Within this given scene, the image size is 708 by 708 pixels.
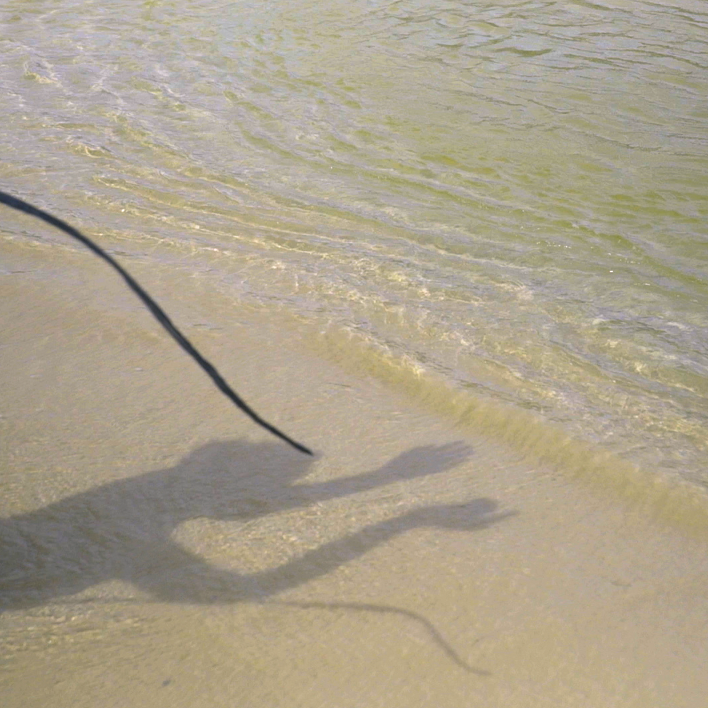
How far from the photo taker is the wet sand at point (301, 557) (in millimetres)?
2873

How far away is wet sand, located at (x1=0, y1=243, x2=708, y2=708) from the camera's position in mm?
2873

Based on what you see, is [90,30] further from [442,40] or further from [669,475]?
[669,475]

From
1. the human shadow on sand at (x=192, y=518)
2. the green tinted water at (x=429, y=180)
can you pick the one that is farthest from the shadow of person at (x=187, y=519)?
the green tinted water at (x=429, y=180)

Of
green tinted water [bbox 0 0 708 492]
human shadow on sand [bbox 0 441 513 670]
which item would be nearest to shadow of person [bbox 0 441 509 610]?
human shadow on sand [bbox 0 441 513 670]

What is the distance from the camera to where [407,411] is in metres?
4.35

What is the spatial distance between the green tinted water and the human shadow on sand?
0.87 m

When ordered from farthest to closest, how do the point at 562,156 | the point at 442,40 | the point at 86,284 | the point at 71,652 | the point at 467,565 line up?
the point at 442,40, the point at 562,156, the point at 86,284, the point at 467,565, the point at 71,652

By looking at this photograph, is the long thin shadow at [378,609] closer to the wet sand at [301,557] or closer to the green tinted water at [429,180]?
the wet sand at [301,557]

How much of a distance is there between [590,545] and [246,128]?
239 inches

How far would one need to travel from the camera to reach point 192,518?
11.5ft

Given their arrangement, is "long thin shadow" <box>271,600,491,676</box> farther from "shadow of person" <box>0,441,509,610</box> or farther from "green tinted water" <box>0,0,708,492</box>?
"green tinted water" <box>0,0,708,492</box>

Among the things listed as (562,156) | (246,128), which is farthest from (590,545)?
(246,128)

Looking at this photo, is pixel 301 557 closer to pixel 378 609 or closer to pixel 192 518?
pixel 378 609

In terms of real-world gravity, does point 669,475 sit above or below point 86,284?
below
